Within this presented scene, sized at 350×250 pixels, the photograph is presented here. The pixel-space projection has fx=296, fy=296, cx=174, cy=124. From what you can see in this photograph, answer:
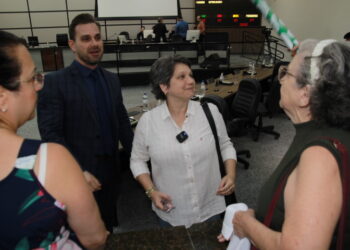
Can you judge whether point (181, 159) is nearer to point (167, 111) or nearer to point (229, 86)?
point (167, 111)

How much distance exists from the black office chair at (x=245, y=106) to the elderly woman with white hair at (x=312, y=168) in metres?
2.96

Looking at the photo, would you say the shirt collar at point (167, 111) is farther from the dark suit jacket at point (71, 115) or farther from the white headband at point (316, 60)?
the white headband at point (316, 60)

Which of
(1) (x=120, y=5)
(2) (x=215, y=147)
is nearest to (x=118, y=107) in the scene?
(2) (x=215, y=147)

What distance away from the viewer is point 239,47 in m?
12.9

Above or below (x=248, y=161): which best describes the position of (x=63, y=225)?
above

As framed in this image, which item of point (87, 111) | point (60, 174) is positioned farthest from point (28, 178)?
point (87, 111)

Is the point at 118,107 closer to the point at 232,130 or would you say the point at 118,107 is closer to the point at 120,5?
the point at 232,130

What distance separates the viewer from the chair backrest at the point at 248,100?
164 inches

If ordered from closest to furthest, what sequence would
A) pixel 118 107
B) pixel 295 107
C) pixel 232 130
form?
pixel 295 107, pixel 118 107, pixel 232 130

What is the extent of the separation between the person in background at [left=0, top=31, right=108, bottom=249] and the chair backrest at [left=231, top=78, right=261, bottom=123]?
11.8 feet

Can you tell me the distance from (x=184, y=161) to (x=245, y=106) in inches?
108

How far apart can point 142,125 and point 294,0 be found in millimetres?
10490

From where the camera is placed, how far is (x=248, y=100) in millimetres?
4270

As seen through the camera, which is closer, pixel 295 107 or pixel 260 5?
pixel 295 107
